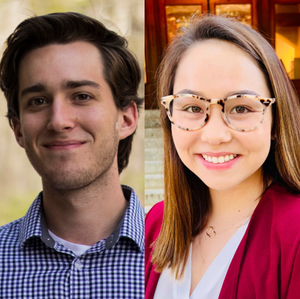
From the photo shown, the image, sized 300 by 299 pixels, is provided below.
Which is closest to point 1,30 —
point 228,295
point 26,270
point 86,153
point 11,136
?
point 11,136

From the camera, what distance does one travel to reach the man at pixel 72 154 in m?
0.77

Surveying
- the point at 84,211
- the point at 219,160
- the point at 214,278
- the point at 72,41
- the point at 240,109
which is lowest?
the point at 214,278

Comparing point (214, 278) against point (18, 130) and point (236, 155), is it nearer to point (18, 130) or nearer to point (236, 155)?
point (236, 155)

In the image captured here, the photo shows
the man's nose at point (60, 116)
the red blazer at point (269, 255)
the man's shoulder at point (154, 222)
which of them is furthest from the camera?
the man's shoulder at point (154, 222)

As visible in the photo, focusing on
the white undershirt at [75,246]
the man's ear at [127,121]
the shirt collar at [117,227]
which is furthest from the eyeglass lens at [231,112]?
the white undershirt at [75,246]

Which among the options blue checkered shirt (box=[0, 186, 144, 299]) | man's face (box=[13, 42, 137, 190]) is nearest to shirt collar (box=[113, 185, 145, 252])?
blue checkered shirt (box=[0, 186, 144, 299])

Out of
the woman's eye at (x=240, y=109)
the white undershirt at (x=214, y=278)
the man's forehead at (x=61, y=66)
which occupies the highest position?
the man's forehead at (x=61, y=66)

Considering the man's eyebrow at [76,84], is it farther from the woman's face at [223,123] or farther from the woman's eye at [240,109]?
the woman's eye at [240,109]

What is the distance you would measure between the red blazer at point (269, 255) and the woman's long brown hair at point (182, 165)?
62 mm

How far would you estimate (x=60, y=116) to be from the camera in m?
0.75

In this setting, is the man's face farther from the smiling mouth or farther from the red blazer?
the red blazer

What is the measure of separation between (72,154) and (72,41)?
0.24m

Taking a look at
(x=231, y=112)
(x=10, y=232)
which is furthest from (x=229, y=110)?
(x=10, y=232)

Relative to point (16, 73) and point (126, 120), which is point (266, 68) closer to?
point (126, 120)
